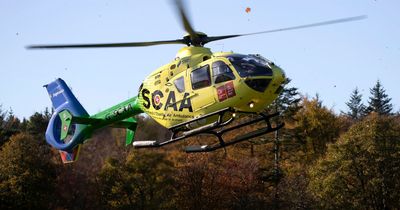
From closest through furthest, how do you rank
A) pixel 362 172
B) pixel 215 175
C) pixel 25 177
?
pixel 25 177 < pixel 362 172 < pixel 215 175

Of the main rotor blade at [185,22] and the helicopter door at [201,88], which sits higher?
the main rotor blade at [185,22]

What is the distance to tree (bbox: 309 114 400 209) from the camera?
131 feet

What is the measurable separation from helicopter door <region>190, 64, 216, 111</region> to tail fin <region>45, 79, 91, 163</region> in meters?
6.68

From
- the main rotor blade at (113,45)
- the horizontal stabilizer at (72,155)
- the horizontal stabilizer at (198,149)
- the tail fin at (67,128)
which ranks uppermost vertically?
the main rotor blade at (113,45)

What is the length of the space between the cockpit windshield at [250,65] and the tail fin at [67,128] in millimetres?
8086

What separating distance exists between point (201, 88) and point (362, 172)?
87.8 feet

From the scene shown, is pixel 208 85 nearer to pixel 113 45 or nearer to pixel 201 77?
pixel 201 77

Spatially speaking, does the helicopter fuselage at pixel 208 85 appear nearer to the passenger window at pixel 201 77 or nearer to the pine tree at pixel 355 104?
the passenger window at pixel 201 77

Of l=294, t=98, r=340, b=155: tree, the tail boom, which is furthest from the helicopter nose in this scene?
l=294, t=98, r=340, b=155: tree

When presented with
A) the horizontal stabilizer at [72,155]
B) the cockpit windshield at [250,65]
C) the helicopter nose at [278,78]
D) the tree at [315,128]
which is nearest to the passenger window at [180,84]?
the cockpit windshield at [250,65]

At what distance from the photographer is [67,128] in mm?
22234

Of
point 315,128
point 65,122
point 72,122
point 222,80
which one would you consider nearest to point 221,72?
point 222,80

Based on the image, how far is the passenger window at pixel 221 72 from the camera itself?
16516mm

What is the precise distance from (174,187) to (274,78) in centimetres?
2814
